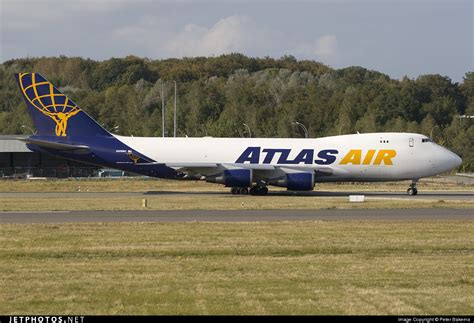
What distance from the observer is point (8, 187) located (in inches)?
2196

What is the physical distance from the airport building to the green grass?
2009 inches

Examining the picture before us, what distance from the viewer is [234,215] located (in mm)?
31906

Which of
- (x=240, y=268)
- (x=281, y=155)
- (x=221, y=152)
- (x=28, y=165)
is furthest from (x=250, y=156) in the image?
(x=28, y=165)

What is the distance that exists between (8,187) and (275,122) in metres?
56.8

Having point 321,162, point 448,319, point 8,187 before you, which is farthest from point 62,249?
point 8,187

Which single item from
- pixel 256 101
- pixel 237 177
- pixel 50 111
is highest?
pixel 256 101

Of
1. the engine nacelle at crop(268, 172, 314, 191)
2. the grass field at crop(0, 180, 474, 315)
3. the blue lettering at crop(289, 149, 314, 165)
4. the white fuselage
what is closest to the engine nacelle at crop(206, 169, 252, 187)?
the white fuselage

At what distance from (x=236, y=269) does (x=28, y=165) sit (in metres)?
71.7

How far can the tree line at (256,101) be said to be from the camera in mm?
104625

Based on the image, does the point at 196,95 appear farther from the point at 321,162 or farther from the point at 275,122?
the point at 321,162

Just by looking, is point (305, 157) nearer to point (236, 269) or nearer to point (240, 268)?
point (240, 268)

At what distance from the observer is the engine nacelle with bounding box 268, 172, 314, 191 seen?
46.2 m

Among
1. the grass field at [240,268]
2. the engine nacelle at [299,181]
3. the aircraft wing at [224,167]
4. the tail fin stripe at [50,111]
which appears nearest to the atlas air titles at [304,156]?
the aircraft wing at [224,167]

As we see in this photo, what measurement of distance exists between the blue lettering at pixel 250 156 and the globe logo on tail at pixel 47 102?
10.0 m
